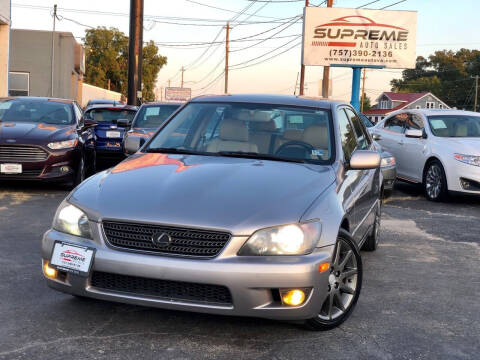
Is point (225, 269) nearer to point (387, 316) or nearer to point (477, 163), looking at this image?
point (387, 316)

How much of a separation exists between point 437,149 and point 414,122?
4.02ft

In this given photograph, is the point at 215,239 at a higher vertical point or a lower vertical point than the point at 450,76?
lower

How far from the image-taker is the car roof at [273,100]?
525 centimetres

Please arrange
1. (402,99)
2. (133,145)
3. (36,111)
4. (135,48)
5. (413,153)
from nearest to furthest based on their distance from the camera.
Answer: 1. (133,145)
2. (36,111)
3. (413,153)
4. (135,48)
5. (402,99)

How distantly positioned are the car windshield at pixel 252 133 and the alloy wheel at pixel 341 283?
82 cm

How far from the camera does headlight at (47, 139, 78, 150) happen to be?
9641 mm

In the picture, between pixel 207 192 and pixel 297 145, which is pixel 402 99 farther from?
pixel 207 192

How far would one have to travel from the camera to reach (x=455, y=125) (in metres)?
10.9

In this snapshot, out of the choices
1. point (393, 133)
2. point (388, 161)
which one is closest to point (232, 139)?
point (388, 161)

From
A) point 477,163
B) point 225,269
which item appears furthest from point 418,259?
point 477,163

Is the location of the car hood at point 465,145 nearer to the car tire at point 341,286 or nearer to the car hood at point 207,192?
the car hood at point 207,192

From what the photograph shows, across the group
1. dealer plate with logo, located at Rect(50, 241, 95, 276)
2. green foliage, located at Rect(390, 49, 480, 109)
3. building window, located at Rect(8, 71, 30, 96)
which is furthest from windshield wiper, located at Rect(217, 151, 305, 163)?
green foliage, located at Rect(390, 49, 480, 109)

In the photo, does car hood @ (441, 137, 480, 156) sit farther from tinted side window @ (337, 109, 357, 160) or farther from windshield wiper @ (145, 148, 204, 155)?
windshield wiper @ (145, 148, 204, 155)

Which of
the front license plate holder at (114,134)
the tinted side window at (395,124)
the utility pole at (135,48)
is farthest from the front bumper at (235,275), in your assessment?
the utility pole at (135,48)
